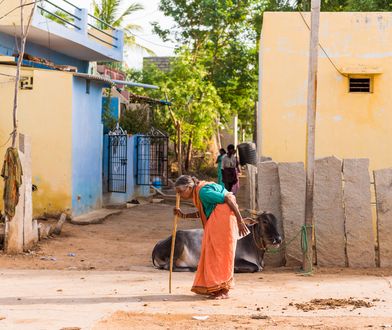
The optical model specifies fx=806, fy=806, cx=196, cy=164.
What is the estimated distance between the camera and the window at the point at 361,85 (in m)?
14.4

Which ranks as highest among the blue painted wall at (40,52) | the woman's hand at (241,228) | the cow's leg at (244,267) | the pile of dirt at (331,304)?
the blue painted wall at (40,52)

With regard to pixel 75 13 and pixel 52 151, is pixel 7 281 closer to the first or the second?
pixel 52 151

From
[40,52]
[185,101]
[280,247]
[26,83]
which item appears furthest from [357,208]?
[185,101]

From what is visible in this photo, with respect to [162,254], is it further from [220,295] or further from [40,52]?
[40,52]

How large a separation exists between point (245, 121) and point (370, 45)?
92.3ft

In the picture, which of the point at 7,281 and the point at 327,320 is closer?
the point at 327,320

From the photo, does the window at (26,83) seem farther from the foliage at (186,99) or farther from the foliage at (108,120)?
the foliage at (186,99)

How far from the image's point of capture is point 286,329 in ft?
22.4

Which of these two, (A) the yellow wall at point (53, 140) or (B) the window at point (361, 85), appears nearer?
(B) the window at point (361, 85)

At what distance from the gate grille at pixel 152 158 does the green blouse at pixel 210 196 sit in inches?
545

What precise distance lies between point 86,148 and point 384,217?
8.37 m

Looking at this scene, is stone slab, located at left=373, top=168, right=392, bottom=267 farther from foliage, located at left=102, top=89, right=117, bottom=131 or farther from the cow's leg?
foliage, located at left=102, top=89, right=117, bottom=131

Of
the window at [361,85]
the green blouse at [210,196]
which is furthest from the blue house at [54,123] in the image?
the green blouse at [210,196]

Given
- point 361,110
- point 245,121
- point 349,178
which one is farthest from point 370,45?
point 245,121
